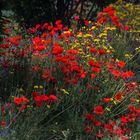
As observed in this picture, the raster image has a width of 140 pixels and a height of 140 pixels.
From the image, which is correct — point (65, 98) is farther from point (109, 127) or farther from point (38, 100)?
point (38, 100)

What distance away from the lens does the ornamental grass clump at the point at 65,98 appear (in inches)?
190

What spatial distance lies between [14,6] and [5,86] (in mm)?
4794

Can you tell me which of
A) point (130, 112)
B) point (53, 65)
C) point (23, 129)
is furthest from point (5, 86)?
point (130, 112)

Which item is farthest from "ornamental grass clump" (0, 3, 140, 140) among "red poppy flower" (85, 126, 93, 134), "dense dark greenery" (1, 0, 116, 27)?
"dense dark greenery" (1, 0, 116, 27)

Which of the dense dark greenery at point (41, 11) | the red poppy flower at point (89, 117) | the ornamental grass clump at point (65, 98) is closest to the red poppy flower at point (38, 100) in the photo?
the ornamental grass clump at point (65, 98)

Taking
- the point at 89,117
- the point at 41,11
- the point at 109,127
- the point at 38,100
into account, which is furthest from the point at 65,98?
the point at 41,11

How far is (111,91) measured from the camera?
5727 mm

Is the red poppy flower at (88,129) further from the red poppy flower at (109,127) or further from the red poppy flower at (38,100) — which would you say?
the red poppy flower at (38,100)

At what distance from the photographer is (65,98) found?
17.7 ft

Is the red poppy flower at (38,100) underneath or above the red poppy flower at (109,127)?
above

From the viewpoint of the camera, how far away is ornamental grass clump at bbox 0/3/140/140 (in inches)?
190

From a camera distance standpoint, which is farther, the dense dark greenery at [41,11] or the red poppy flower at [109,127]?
the dense dark greenery at [41,11]

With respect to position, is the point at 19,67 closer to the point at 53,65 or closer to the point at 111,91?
the point at 53,65

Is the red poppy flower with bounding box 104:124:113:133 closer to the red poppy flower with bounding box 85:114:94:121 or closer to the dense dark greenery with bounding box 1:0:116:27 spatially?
the red poppy flower with bounding box 85:114:94:121
